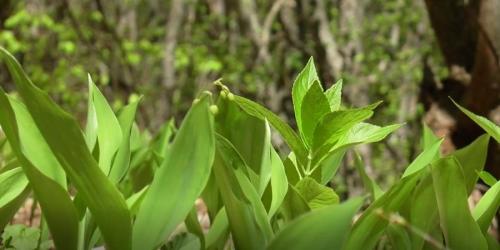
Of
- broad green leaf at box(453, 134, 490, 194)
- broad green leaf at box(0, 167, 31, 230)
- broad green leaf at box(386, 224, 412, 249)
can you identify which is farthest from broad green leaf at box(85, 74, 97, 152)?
broad green leaf at box(453, 134, 490, 194)

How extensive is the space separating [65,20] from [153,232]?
702cm

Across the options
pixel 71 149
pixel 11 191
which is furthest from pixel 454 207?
pixel 11 191

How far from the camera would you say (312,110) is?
927 mm

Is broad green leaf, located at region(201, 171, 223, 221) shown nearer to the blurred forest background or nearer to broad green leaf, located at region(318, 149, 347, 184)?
broad green leaf, located at region(318, 149, 347, 184)

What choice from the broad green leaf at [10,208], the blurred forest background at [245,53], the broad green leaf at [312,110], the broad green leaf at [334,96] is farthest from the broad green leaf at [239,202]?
the blurred forest background at [245,53]

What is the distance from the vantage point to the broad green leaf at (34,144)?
838mm

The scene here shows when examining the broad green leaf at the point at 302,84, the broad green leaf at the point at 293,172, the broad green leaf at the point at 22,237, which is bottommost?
the broad green leaf at the point at 22,237

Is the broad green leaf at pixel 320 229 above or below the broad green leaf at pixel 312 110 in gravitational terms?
below

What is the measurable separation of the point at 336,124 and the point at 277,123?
3.0 inches

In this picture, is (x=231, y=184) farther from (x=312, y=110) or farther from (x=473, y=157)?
(x=473, y=157)

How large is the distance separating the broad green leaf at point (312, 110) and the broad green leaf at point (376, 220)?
5.0 inches

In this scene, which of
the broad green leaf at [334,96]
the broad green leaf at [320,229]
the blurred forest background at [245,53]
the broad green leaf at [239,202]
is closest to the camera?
the broad green leaf at [320,229]

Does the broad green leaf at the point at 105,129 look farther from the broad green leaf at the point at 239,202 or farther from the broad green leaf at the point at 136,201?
the broad green leaf at the point at 239,202

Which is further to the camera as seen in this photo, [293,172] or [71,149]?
[293,172]
